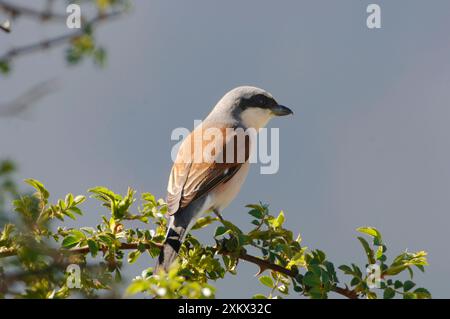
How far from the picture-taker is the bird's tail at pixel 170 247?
8.31ft

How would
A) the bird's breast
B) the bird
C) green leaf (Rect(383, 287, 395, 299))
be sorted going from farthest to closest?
the bird's breast → the bird → green leaf (Rect(383, 287, 395, 299))

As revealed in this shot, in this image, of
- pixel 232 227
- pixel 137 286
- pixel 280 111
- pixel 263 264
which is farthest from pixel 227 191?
pixel 137 286

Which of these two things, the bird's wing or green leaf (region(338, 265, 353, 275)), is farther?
the bird's wing

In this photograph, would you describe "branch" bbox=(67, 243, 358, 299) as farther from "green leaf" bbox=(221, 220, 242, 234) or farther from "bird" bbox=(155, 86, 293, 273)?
"bird" bbox=(155, 86, 293, 273)

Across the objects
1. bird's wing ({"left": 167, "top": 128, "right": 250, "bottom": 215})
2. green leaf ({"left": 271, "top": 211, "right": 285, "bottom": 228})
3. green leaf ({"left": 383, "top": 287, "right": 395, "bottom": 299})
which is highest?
bird's wing ({"left": 167, "top": 128, "right": 250, "bottom": 215})

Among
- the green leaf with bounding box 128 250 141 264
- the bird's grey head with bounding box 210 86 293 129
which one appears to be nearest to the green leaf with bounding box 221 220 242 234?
the green leaf with bounding box 128 250 141 264

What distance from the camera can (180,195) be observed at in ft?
11.8


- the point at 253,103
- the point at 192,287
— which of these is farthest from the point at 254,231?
the point at 253,103

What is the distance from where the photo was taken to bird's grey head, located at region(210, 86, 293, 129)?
15.9 feet

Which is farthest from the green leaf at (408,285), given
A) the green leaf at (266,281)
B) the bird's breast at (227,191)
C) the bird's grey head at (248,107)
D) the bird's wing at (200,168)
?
the bird's grey head at (248,107)

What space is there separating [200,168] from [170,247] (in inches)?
52.9

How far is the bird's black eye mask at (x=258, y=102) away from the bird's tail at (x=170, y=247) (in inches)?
86.6
